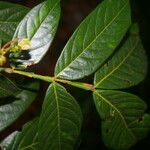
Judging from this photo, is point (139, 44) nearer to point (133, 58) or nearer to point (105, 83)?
point (133, 58)

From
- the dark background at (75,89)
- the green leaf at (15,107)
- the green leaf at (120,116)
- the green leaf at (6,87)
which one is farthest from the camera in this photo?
the dark background at (75,89)

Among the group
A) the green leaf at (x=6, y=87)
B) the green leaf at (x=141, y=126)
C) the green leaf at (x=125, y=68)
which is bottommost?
the green leaf at (x=141, y=126)

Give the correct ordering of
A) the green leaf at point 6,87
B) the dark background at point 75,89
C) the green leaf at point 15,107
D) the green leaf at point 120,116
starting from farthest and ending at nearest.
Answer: the dark background at point 75,89, the green leaf at point 15,107, the green leaf at point 120,116, the green leaf at point 6,87

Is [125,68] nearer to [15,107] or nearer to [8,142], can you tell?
[15,107]

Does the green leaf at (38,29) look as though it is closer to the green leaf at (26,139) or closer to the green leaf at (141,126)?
the green leaf at (26,139)

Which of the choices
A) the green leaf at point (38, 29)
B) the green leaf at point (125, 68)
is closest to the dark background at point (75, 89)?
the green leaf at point (125, 68)

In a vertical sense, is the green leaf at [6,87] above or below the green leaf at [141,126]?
above

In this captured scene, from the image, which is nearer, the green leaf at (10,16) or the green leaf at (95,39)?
the green leaf at (95,39)

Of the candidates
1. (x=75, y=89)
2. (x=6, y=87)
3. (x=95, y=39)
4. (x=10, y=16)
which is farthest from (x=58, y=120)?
(x=75, y=89)
